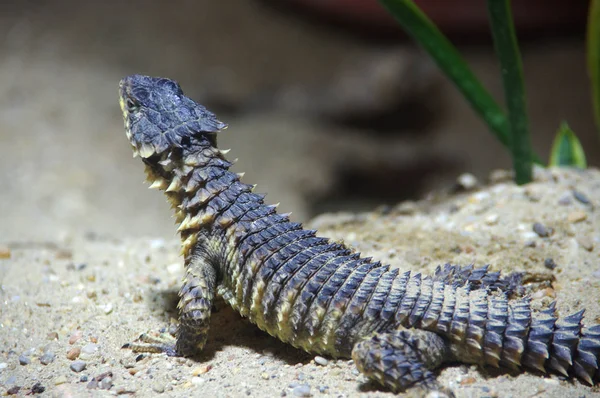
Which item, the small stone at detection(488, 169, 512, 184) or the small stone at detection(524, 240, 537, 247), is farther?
the small stone at detection(488, 169, 512, 184)

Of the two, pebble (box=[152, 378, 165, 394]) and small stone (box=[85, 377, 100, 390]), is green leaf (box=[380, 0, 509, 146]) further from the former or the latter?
small stone (box=[85, 377, 100, 390])

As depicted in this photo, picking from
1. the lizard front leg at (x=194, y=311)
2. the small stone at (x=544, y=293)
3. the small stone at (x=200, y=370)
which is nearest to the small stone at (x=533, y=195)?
the small stone at (x=544, y=293)

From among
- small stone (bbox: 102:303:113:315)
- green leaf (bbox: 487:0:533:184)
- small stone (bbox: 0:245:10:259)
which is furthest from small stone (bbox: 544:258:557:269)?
small stone (bbox: 0:245:10:259)

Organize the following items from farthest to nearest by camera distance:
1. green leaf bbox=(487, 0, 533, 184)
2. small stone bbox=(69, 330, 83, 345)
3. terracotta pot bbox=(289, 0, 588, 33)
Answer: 1. terracotta pot bbox=(289, 0, 588, 33)
2. green leaf bbox=(487, 0, 533, 184)
3. small stone bbox=(69, 330, 83, 345)

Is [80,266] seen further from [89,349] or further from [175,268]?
[89,349]

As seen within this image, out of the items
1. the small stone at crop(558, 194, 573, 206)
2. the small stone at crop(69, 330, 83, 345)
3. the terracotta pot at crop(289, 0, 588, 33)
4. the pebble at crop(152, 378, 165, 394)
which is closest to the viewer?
the pebble at crop(152, 378, 165, 394)

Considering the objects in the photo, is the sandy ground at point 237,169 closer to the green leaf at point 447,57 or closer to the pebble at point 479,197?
the pebble at point 479,197

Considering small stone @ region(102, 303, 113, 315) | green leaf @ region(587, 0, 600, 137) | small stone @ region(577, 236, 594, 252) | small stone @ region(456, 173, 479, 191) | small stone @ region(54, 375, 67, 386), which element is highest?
green leaf @ region(587, 0, 600, 137)
